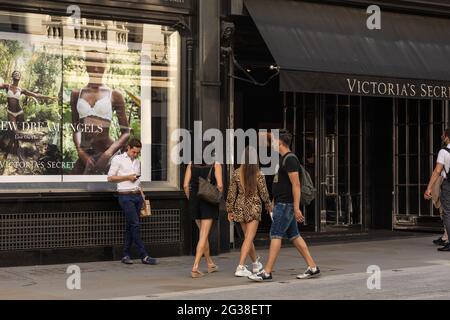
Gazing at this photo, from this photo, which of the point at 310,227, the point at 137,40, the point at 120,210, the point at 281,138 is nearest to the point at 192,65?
the point at 137,40

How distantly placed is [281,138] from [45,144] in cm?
402

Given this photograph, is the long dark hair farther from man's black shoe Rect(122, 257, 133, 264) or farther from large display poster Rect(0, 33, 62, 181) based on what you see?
large display poster Rect(0, 33, 62, 181)

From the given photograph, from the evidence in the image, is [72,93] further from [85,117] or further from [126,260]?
[126,260]

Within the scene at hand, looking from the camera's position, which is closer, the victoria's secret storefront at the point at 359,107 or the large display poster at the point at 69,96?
the large display poster at the point at 69,96

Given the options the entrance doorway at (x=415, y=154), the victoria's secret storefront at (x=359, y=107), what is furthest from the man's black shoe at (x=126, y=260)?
the entrance doorway at (x=415, y=154)

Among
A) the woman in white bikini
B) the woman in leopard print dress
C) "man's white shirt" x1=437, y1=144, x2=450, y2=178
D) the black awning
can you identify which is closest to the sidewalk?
the woman in leopard print dress

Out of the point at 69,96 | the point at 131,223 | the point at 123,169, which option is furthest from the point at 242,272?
the point at 69,96

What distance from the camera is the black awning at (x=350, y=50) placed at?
13.4 m

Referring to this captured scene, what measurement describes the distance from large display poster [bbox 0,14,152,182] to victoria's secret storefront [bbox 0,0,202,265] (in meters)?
0.02

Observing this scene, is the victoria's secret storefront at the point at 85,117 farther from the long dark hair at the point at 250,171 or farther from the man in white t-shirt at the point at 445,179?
the man in white t-shirt at the point at 445,179

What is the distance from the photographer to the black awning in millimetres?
13414

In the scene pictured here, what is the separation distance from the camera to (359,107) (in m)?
17.6

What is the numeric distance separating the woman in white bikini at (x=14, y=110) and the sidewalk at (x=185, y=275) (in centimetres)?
187
